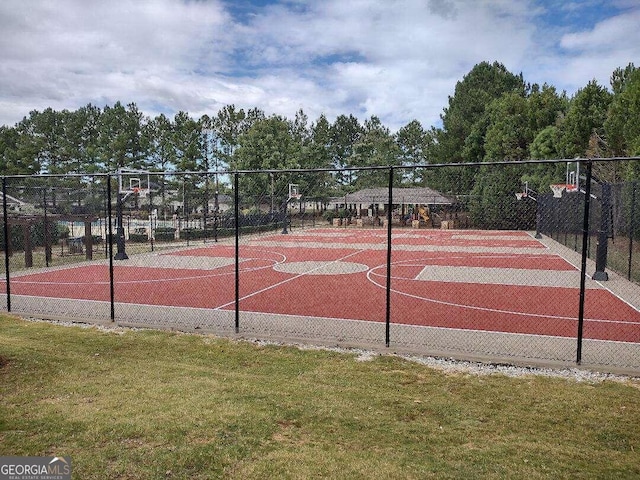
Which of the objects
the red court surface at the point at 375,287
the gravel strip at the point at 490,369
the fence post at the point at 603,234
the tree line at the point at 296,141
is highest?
the tree line at the point at 296,141

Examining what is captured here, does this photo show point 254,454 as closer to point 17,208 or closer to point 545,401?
point 545,401

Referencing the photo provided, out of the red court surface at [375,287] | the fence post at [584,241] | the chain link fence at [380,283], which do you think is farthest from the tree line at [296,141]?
the fence post at [584,241]

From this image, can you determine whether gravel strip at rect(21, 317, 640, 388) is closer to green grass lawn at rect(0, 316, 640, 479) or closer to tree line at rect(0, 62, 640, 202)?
green grass lawn at rect(0, 316, 640, 479)

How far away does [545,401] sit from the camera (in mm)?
5289

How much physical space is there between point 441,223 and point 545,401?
33.1 m

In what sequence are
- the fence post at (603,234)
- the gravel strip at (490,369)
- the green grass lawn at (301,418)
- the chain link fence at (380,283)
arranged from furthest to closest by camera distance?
1. the fence post at (603,234)
2. the chain link fence at (380,283)
3. the gravel strip at (490,369)
4. the green grass lawn at (301,418)

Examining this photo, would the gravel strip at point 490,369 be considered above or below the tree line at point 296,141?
below

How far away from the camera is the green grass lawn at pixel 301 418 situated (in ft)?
12.7

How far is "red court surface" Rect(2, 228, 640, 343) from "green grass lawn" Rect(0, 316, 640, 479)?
315 centimetres

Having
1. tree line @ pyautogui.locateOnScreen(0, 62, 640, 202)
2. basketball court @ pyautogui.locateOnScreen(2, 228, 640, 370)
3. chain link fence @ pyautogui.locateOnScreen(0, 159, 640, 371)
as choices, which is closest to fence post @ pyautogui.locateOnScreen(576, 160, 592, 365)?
chain link fence @ pyautogui.locateOnScreen(0, 159, 640, 371)

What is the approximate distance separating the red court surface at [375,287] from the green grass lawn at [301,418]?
315cm

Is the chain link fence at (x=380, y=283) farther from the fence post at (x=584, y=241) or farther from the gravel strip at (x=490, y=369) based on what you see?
the gravel strip at (x=490, y=369)

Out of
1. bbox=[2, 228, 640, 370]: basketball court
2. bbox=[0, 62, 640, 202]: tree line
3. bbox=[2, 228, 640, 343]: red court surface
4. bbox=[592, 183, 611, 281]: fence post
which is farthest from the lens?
bbox=[0, 62, 640, 202]: tree line

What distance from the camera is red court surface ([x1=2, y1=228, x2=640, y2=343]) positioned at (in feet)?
31.2
